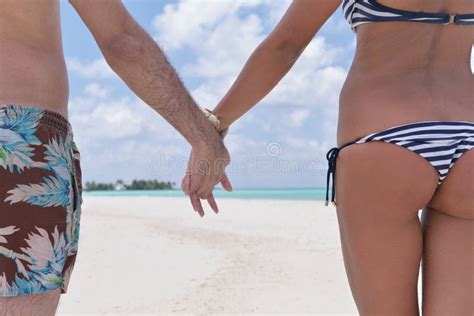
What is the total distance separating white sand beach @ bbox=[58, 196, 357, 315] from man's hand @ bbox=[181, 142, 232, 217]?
2.42 metres

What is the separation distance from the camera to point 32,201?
70.4 inches

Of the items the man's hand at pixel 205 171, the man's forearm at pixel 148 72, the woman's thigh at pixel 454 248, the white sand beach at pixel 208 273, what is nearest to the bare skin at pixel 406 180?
the woman's thigh at pixel 454 248

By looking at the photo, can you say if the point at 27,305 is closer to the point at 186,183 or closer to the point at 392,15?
the point at 186,183

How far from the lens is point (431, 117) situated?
5.52 ft

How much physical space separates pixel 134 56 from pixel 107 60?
126 millimetres

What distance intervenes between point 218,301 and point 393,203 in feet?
12.6

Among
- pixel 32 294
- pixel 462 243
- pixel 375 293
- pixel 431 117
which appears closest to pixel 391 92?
pixel 431 117

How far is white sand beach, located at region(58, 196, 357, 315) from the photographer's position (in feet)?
17.0

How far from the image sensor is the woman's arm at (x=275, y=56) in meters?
2.16

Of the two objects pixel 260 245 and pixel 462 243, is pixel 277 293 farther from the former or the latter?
pixel 462 243

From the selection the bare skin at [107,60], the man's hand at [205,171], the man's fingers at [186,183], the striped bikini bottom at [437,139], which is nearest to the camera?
the striped bikini bottom at [437,139]

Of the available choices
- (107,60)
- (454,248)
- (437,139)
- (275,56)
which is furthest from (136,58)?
(454,248)

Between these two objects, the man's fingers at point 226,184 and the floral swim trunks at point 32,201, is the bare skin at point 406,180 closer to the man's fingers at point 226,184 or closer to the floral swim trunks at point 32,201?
the floral swim trunks at point 32,201

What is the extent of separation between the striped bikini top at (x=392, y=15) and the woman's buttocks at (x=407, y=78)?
0.02m
